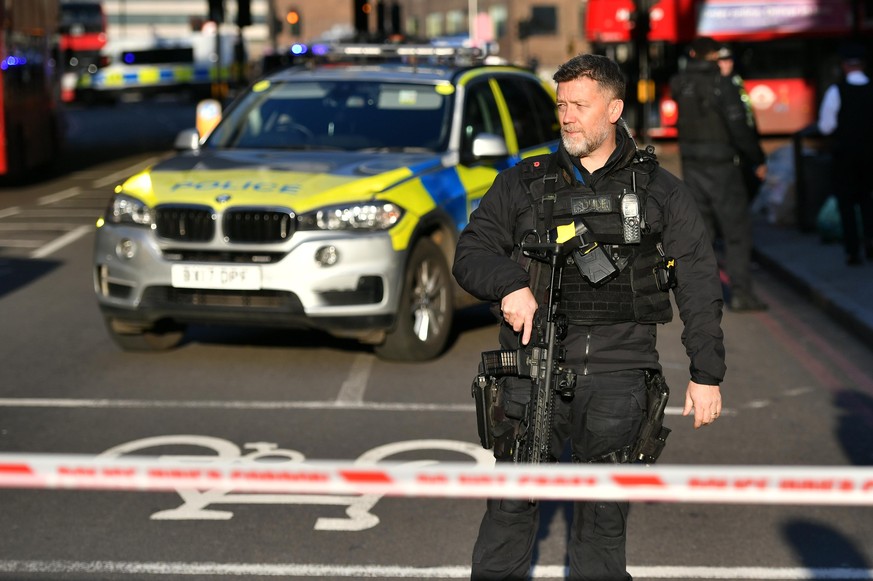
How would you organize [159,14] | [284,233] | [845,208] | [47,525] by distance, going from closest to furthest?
[47,525], [284,233], [845,208], [159,14]

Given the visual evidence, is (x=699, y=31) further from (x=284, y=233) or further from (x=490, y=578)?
(x=490, y=578)

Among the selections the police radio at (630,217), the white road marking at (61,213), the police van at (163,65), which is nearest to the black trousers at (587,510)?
the police radio at (630,217)

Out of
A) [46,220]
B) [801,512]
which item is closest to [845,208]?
[801,512]

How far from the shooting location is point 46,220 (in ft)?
60.8

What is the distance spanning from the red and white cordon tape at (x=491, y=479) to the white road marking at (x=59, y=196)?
18358 mm

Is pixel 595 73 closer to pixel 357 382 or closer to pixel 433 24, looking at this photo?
pixel 357 382

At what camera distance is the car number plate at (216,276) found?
8688 millimetres

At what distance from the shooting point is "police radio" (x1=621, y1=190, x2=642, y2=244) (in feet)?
14.2

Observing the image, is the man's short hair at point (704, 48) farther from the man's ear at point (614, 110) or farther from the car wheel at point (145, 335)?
the man's ear at point (614, 110)

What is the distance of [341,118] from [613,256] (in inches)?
233

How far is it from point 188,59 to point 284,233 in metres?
73.8

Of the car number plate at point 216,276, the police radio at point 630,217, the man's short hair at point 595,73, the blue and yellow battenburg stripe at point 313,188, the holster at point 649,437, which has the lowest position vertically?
the car number plate at point 216,276

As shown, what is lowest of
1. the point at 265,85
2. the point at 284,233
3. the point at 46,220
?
the point at 46,220

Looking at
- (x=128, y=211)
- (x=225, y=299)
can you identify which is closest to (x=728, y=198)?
(x=225, y=299)
